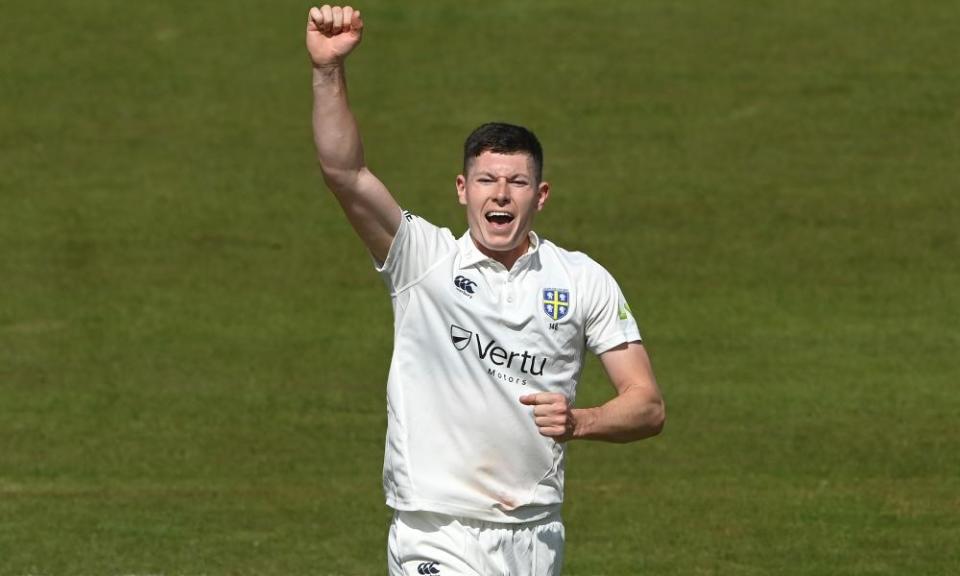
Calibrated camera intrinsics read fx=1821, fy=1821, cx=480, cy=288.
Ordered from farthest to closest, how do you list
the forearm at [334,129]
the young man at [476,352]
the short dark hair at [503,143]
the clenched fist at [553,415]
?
the short dark hair at [503,143] < the young man at [476,352] < the forearm at [334,129] < the clenched fist at [553,415]

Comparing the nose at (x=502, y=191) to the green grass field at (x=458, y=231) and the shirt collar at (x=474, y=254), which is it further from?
the green grass field at (x=458, y=231)

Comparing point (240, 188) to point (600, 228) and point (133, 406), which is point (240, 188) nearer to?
point (600, 228)

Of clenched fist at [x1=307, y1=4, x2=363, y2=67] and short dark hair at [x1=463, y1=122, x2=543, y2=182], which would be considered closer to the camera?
clenched fist at [x1=307, y1=4, x2=363, y2=67]

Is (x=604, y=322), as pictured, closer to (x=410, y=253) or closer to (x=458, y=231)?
(x=410, y=253)

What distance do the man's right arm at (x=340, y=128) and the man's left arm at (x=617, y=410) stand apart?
0.88 metres

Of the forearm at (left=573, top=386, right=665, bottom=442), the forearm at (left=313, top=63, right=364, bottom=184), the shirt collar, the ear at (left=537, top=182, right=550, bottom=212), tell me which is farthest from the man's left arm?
the forearm at (left=313, top=63, right=364, bottom=184)

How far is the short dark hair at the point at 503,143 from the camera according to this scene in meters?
6.27

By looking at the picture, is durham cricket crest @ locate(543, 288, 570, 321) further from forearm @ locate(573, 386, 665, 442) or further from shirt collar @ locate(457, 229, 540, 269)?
forearm @ locate(573, 386, 665, 442)

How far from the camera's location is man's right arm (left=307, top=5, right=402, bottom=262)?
6.07 metres

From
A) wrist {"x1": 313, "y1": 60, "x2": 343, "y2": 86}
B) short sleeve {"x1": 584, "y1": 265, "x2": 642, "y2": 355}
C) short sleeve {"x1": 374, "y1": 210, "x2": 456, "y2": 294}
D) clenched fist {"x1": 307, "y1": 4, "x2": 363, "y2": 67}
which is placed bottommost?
short sleeve {"x1": 584, "y1": 265, "x2": 642, "y2": 355}

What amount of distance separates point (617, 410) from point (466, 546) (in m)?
0.71

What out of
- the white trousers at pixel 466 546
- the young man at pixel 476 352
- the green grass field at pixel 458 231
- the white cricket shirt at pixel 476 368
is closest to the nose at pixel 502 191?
the young man at pixel 476 352

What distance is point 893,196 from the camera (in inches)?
829

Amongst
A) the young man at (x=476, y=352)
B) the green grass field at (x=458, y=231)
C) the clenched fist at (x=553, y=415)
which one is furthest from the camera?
the green grass field at (x=458, y=231)
